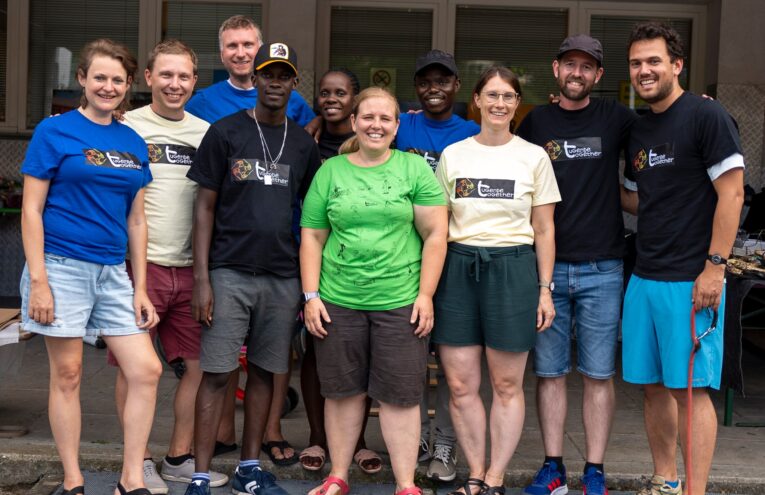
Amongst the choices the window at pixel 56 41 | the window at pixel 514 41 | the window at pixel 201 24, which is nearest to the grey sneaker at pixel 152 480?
the window at pixel 201 24

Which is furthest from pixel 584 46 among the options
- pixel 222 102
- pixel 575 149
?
pixel 222 102

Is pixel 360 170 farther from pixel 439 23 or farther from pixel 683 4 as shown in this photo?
pixel 683 4

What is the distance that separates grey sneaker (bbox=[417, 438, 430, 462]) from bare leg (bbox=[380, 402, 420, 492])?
586 mm

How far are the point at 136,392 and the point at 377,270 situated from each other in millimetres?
1174

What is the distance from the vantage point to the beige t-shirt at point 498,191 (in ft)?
14.6

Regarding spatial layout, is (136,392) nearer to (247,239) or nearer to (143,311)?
(143,311)

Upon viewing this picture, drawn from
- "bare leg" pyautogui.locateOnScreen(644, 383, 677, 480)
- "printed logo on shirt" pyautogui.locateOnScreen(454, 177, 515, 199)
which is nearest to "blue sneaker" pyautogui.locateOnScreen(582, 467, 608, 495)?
"bare leg" pyautogui.locateOnScreen(644, 383, 677, 480)

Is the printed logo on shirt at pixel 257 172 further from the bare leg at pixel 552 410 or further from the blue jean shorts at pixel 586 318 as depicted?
the bare leg at pixel 552 410

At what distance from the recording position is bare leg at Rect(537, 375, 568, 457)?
15.6 ft

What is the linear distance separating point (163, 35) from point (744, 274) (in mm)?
5895

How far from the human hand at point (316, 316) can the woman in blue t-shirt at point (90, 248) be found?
0.68 m

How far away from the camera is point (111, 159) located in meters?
4.21

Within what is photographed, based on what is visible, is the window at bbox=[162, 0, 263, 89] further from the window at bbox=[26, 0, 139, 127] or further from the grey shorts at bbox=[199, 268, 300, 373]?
the grey shorts at bbox=[199, 268, 300, 373]

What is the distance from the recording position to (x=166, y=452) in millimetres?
5172
